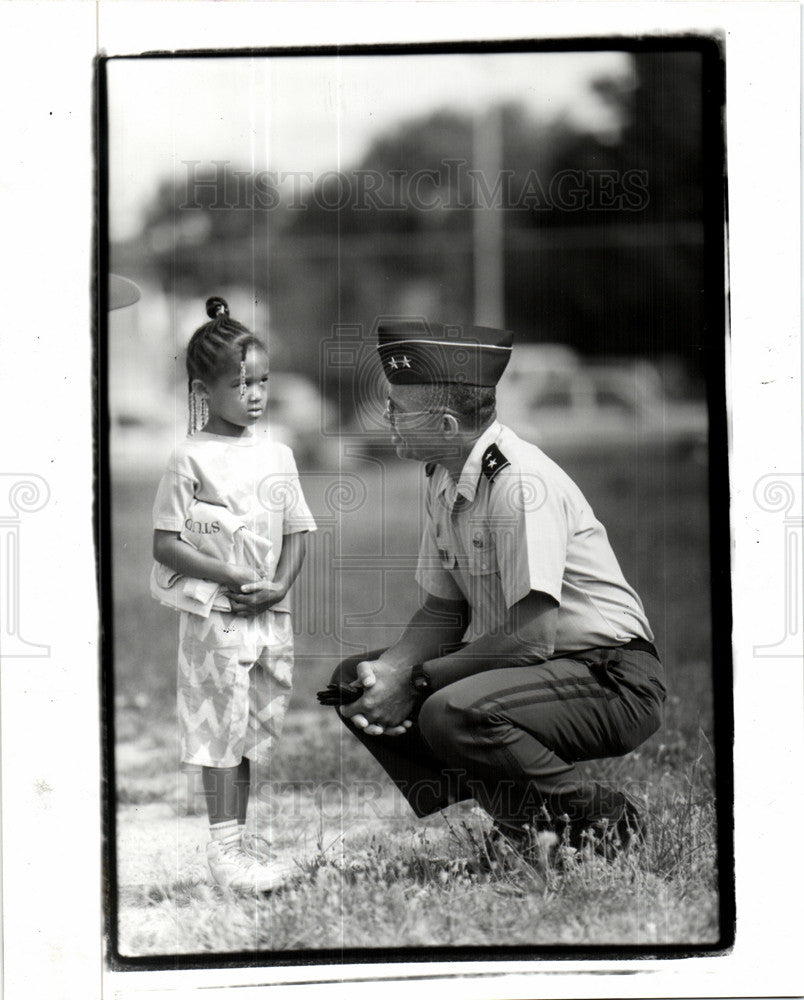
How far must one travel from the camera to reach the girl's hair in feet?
12.1

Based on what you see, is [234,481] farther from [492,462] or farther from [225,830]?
[225,830]

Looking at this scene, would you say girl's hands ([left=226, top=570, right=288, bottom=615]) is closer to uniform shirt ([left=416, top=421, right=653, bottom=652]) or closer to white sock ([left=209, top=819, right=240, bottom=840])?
uniform shirt ([left=416, top=421, right=653, bottom=652])

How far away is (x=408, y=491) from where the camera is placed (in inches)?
147

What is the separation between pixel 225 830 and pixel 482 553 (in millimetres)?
1100

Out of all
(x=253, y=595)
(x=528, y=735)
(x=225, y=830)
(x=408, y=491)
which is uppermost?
(x=408, y=491)

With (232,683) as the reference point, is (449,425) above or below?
above

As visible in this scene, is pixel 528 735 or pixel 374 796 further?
pixel 374 796

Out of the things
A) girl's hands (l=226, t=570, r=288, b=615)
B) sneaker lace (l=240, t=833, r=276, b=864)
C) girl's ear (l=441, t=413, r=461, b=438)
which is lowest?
sneaker lace (l=240, t=833, r=276, b=864)

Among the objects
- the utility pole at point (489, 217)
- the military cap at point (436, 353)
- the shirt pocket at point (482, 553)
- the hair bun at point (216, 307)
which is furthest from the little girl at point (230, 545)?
the utility pole at point (489, 217)

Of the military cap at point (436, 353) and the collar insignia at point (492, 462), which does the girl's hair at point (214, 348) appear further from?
the collar insignia at point (492, 462)

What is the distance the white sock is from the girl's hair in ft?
3.75

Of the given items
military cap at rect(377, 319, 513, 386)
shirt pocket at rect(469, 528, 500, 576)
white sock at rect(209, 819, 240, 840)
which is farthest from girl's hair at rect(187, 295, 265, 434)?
white sock at rect(209, 819, 240, 840)

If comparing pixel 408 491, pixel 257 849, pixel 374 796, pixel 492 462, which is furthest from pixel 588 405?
pixel 257 849

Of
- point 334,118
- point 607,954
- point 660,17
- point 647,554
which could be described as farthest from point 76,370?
point 607,954
